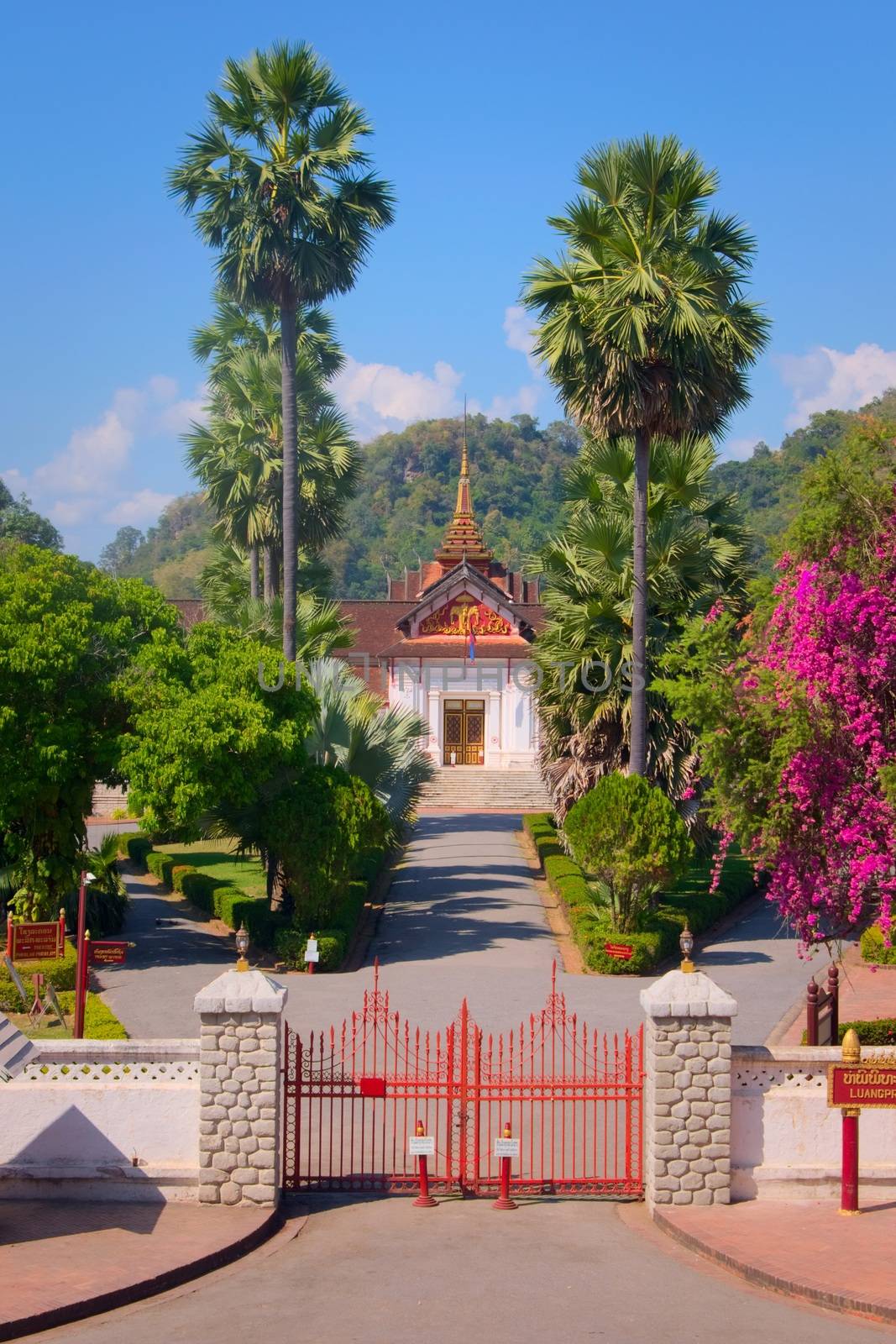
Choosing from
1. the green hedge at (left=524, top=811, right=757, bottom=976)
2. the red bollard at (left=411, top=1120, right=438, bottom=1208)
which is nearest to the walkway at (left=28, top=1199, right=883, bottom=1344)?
the red bollard at (left=411, top=1120, right=438, bottom=1208)

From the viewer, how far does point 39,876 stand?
953 inches

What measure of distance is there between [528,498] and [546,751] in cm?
11041

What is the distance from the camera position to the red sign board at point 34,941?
20.2 meters

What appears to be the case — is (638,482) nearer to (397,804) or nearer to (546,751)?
(546,751)

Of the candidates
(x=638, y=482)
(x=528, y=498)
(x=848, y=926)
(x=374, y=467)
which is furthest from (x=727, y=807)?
(x=374, y=467)

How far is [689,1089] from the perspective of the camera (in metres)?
13.1

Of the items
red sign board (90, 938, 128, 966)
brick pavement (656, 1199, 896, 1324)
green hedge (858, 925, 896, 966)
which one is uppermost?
red sign board (90, 938, 128, 966)

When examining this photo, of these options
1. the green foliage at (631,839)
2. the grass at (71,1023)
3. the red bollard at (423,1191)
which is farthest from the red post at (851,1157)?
the green foliage at (631,839)

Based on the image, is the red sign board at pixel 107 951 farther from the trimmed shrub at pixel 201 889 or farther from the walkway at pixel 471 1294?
the trimmed shrub at pixel 201 889

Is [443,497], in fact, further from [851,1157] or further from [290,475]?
[851,1157]

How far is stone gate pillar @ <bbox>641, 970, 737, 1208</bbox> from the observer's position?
42.8 feet

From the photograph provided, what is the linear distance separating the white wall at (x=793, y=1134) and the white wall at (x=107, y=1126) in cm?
474

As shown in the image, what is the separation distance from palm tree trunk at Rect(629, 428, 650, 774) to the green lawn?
28.2 ft

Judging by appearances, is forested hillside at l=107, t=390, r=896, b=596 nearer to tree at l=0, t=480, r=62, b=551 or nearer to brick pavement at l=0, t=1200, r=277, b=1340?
tree at l=0, t=480, r=62, b=551
